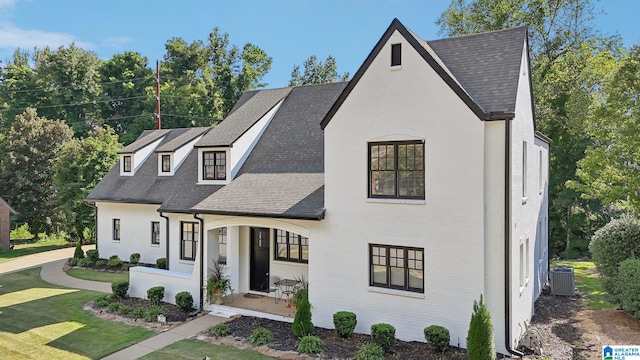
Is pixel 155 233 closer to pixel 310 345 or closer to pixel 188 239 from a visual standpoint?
pixel 188 239

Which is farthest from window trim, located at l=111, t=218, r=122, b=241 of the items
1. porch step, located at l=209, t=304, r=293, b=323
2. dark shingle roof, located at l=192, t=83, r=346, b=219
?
porch step, located at l=209, t=304, r=293, b=323

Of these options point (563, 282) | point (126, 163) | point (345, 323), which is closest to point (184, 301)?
point (345, 323)

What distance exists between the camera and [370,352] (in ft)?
34.1

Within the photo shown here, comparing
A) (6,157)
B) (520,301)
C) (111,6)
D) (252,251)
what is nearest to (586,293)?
(520,301)

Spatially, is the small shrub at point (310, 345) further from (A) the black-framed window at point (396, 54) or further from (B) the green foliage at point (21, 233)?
(B) the green foliage at point (21, 233)

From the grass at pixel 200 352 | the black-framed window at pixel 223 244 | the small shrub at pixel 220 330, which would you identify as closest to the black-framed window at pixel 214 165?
the black-framed window at pixel 223 244

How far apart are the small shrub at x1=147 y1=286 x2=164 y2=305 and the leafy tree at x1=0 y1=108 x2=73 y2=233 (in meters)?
26.2

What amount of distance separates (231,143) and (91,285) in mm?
9714

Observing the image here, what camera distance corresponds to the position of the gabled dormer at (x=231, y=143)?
1748cm

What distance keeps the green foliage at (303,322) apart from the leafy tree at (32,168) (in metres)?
32.6

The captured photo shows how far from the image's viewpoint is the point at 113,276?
2095 cm

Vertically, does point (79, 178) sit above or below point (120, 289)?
above

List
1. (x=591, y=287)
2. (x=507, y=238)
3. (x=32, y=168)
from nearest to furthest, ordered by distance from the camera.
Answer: (x=507, y=238), (x=591, y=287), (x=32, y=168)

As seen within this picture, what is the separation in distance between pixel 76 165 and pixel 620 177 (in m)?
33.7
